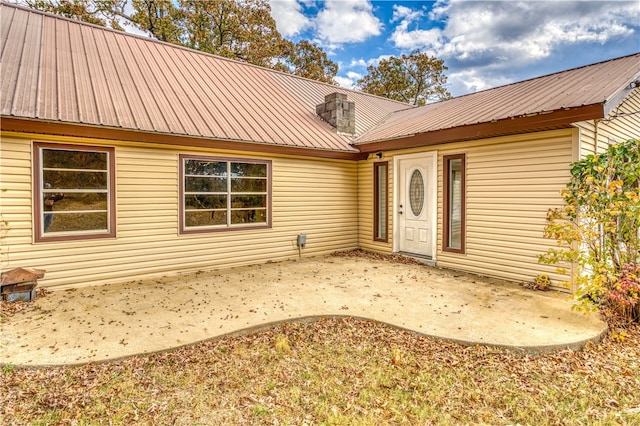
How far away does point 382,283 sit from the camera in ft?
18.1

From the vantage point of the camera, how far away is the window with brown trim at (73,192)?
4.90 metres

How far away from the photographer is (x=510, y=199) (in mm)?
5602

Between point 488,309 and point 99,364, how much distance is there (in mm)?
4220

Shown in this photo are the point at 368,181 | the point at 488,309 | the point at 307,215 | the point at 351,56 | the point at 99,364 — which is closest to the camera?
the point at 99,364

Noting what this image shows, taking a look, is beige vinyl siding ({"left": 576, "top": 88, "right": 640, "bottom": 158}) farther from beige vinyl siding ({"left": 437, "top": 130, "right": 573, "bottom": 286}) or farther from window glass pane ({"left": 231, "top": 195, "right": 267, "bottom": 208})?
window glass pane ({"left": 231, "top": 195, "right": 267, "bottom": 208})

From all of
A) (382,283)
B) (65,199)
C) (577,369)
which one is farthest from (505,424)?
(65,199)

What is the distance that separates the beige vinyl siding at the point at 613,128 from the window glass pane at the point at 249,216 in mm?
5436

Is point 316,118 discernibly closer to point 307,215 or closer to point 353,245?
point 307,215

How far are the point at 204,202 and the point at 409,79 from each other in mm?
19840

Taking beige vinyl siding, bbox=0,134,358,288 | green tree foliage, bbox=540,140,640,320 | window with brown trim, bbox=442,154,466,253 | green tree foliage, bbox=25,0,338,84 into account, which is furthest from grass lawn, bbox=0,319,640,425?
green tree foliage, bbox=25,0,338,84

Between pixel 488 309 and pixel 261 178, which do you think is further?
pixel 261 178

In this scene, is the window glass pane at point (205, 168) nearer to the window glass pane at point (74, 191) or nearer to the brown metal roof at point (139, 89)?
the brown metal roof at point (139, 89)

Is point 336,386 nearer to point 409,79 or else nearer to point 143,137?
point 143,137

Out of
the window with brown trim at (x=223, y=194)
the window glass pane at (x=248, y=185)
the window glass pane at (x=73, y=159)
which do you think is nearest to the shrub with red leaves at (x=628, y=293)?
the window with brown trim at (x=223, y=194)
